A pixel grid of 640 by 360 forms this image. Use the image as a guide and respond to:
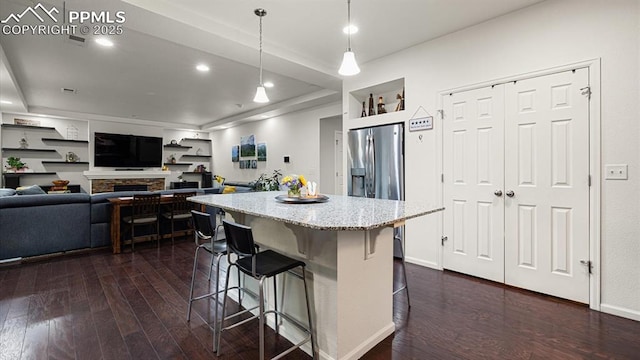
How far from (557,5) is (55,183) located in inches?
363

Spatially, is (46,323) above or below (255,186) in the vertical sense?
below

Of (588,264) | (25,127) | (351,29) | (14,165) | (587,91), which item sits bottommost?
(588,264)

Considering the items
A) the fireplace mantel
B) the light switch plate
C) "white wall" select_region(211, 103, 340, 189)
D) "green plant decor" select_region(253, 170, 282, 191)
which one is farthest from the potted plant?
the light switch plate

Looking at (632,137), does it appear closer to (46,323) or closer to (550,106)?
(550,106)

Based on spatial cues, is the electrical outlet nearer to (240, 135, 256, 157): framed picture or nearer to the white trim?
the white trim

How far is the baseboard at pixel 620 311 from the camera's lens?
218cm

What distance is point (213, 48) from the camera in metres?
3.19

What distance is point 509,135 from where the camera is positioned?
2781 mm

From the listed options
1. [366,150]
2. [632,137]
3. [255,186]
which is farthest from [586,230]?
[255,186]

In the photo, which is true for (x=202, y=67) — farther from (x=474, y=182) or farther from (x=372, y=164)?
(x=474, y=182)

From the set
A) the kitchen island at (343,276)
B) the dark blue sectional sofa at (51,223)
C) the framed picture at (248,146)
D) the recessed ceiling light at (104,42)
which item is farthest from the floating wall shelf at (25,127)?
the kitchen island at (343,276)

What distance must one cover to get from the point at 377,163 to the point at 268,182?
3.75m

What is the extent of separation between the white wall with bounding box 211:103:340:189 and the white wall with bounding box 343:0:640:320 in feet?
9.28

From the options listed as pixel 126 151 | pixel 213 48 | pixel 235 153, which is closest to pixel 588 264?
pixel 213 48
